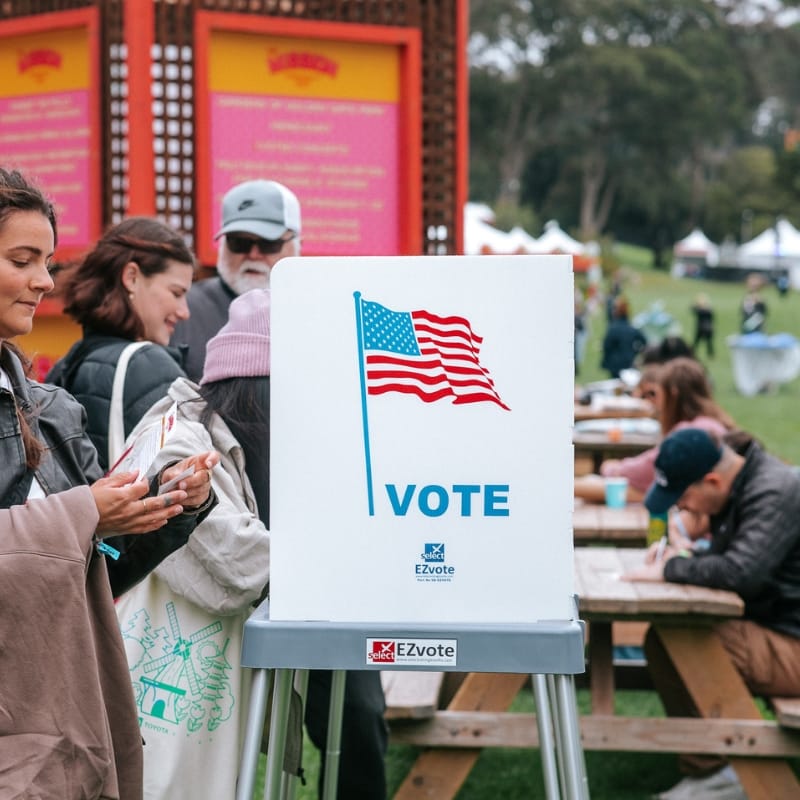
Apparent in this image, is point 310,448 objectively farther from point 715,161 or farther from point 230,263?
point 715,161

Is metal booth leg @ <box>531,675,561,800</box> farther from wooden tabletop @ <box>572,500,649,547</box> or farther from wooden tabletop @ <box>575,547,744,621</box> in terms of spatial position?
wooden tabletop @ <box>572,500,649,547</box>

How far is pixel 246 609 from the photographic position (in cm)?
260

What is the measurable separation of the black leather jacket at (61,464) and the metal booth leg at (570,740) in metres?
0.70

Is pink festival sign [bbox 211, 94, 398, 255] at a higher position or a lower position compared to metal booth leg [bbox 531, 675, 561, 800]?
higher

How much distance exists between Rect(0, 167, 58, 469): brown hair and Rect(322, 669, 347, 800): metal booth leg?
1.06 metres

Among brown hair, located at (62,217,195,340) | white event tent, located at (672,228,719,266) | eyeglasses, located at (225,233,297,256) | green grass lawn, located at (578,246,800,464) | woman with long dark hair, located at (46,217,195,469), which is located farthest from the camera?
white event tent, located at (672,228,719,266)

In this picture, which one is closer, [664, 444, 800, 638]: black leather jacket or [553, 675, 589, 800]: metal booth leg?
[553, 675, 589, 800]: metal booth leg

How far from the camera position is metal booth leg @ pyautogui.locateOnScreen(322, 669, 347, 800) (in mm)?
2850

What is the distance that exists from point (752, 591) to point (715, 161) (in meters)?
73.2

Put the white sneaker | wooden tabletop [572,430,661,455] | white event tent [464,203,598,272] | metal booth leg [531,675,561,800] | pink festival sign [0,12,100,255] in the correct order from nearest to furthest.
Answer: metal booth leg [531,675,561,800] → the white sneaker → pink festival sign [0,12,100,255] → wooden tabletop [572,430,661,455] → white event tent [464,203,598,272]

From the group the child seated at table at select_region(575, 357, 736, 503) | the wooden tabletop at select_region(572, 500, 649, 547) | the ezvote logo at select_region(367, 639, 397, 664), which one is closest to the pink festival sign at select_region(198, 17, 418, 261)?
the child seated at table at select_region(575, 357, 736, 503)

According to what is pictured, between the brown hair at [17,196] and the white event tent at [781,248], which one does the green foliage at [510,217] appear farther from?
the brown hair at [17,196]

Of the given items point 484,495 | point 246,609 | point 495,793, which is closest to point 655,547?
point 495,793

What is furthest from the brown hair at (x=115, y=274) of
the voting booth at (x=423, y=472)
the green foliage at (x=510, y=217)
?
the green foliage at (x=510, y=217)
